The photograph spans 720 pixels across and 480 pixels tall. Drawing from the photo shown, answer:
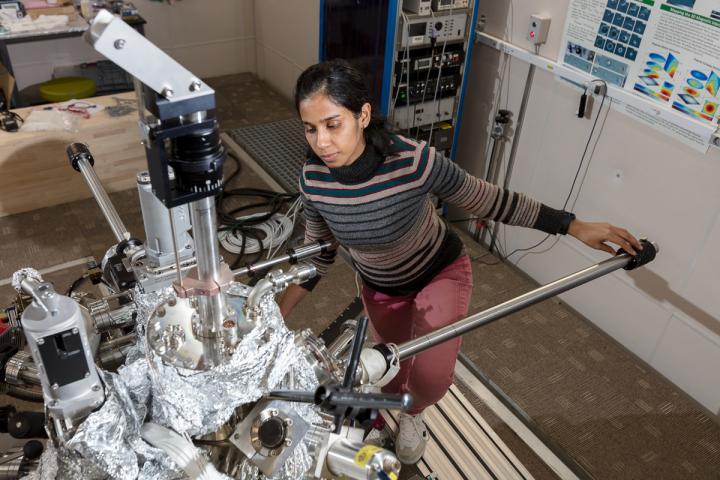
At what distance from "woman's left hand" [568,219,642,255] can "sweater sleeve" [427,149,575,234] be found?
0.16 feet

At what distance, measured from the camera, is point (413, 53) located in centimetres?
282

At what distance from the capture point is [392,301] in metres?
1.87

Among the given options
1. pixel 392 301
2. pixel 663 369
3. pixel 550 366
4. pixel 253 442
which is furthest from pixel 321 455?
pixel 663 369

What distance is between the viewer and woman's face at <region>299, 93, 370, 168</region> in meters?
1.43

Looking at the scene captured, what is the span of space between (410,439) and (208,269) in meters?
1.26

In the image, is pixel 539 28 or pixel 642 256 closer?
pixel 642 256

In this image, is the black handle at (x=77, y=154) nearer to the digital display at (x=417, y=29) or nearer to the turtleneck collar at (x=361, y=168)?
the turtleneck collar at (x=361, y=168)

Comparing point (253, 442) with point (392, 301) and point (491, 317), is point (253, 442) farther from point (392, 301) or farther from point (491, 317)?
point (392, 301)

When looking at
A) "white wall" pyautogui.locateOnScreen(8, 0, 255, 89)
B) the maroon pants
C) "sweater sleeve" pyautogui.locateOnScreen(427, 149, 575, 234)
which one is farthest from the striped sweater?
"white wall" pyautogui.locateOnScreen(8, 0, 255, 89)

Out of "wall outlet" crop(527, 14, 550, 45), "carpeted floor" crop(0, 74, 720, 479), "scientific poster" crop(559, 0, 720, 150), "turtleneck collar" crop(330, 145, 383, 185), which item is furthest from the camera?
"wall outlet" crop(527, 14, 550, 45)

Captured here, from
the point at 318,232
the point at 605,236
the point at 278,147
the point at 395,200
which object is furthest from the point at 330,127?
the point at 278,147

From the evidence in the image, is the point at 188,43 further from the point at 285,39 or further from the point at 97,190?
the point at 97,190

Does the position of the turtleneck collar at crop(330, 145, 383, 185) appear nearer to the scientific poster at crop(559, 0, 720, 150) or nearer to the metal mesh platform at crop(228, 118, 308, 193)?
the scientific poster at crop(559, 0, 720, 150)

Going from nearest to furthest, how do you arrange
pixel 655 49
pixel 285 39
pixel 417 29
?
pixel 655 49 → pixel 417 29 → pixel 285 39
